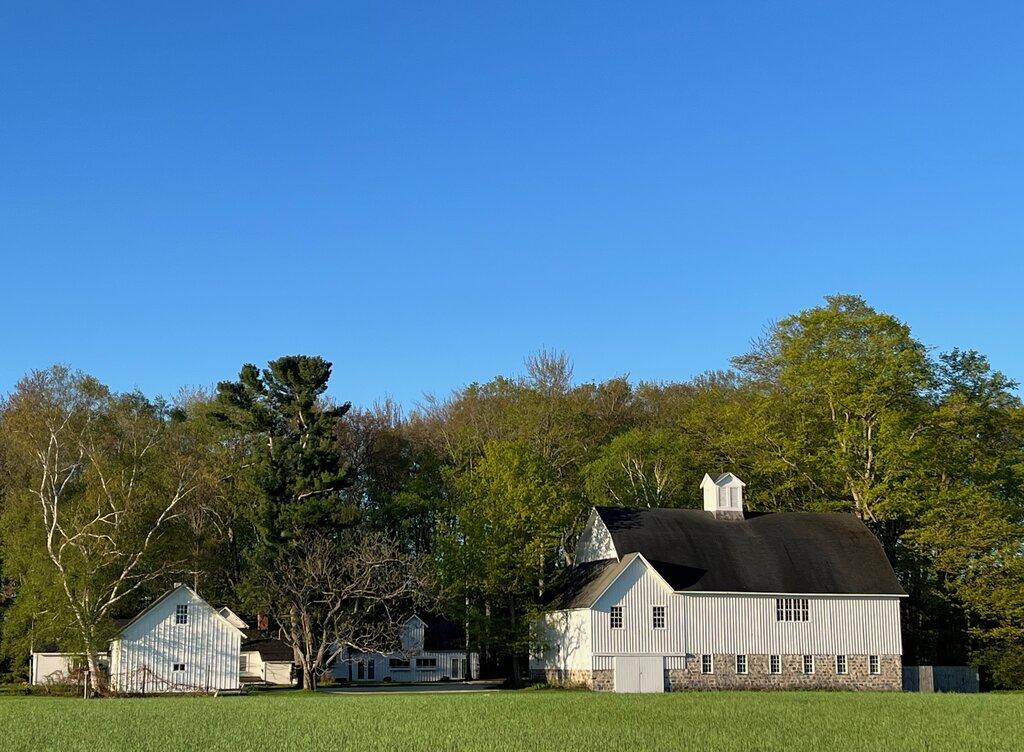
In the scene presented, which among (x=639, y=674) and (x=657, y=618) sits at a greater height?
(x=657, y=618)

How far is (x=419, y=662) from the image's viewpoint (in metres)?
75.6

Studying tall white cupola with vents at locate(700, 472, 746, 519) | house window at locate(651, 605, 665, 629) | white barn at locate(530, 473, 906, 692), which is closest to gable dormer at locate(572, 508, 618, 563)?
white barn at locate(530, 473, 906, 692)

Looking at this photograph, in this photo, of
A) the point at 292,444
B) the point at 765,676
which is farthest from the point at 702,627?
the point at 292,444

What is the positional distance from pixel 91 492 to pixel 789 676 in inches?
1325

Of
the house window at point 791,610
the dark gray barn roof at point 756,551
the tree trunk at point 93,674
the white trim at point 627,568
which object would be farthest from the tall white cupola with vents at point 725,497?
the tree trunk at point 93,674

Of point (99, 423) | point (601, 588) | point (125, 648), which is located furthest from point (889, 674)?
point (99, 423)

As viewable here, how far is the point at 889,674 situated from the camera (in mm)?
56875

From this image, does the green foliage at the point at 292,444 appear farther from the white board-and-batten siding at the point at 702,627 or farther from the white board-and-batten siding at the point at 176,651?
the white board-and-batten siding at the point at 702,627

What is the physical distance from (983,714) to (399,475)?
1813 inches

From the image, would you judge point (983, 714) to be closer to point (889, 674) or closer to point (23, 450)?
point (889, 674)

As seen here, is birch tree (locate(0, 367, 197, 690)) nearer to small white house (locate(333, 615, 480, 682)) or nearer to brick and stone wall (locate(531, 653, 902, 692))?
small white house (locate(333, 615, 480, 682))

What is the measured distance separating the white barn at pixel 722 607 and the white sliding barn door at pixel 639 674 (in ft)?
0.15

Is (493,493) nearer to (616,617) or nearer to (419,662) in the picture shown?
(616,617)

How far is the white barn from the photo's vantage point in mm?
54219
